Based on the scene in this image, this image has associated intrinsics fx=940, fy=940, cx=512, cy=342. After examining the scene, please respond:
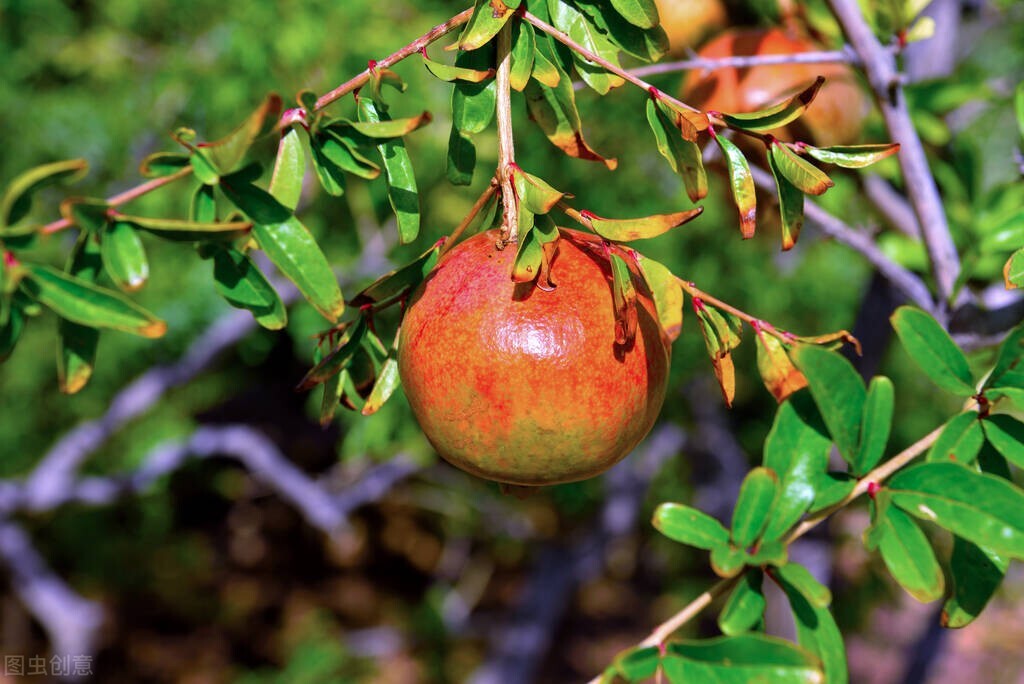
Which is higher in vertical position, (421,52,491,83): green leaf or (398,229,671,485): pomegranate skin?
(421,52,491,83): green leaf

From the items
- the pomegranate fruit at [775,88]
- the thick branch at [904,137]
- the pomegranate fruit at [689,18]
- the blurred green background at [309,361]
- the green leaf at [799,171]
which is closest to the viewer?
the green leaf at [799,171]

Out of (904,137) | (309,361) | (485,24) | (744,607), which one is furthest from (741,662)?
(309,361)

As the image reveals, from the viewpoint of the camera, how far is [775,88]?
990mm

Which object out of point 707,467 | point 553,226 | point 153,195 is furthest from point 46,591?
point 553,226

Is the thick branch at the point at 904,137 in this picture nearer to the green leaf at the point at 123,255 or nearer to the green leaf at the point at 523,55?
the green leaf at the point at 523,55

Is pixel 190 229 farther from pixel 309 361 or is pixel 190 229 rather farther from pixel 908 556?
pixel 309 361

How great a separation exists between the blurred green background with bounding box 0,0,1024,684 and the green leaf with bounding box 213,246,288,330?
0.24m

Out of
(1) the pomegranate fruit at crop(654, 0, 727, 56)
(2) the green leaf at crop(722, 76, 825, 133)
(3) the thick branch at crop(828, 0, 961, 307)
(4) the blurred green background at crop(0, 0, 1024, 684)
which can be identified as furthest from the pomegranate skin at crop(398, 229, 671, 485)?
(1) the pomegranate fruit at crop(654, 0, 727, 56)

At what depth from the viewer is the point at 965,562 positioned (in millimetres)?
568

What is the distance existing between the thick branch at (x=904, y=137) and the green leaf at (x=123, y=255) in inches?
25.6

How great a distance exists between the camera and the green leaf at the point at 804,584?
0.52 meters

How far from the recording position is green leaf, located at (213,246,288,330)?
1.81ft

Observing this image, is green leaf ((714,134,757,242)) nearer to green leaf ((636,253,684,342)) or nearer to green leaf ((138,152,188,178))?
green leaf ((636,253,684,342))

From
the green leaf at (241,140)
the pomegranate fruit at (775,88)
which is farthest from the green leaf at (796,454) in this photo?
the pomegranate fruit at (775,88)
